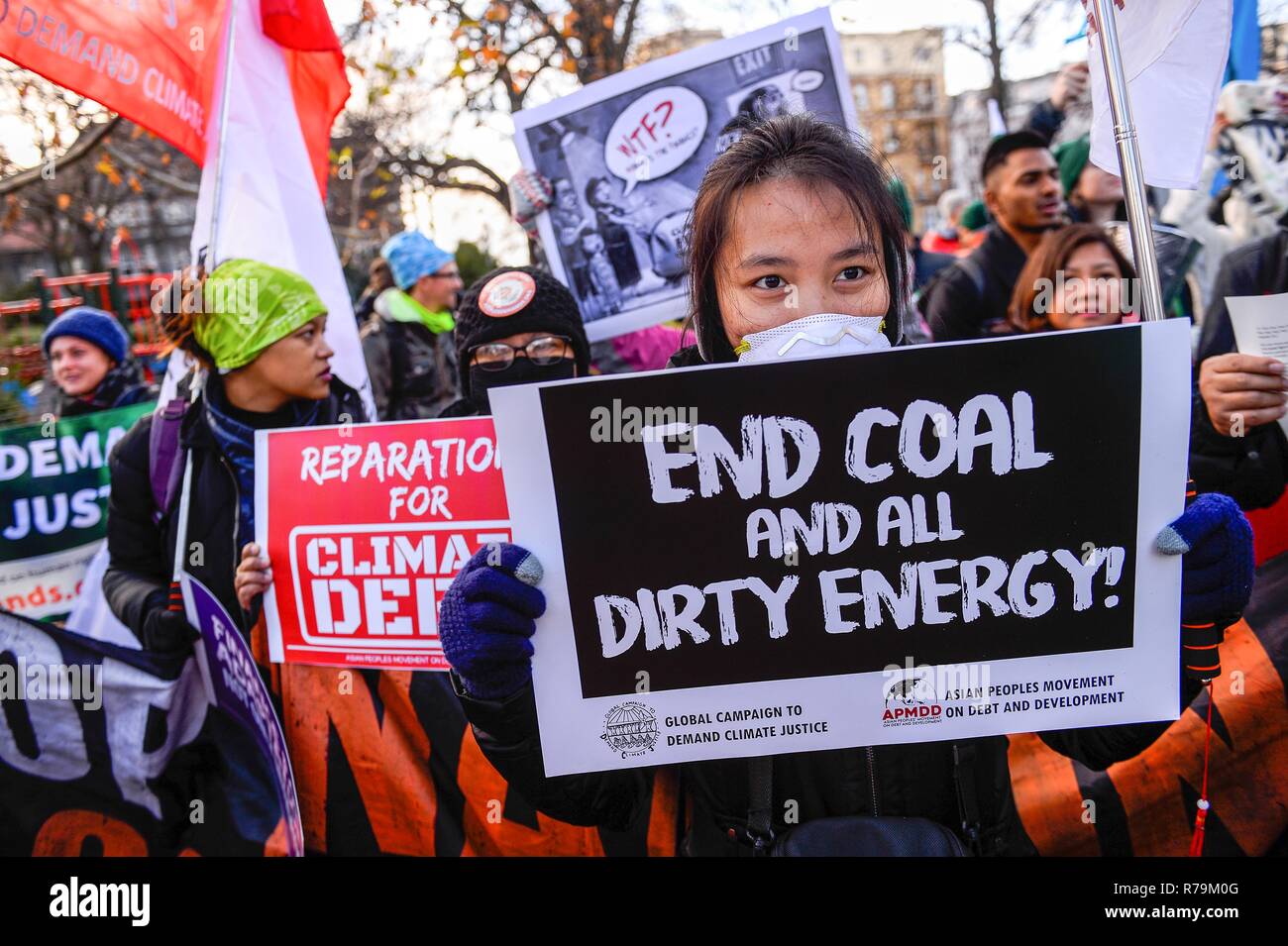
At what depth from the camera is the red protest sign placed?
243cm

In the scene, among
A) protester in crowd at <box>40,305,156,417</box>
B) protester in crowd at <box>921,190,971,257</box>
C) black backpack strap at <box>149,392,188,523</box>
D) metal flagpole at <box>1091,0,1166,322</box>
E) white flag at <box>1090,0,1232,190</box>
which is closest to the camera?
metal flagpole at <box>1091,0,1166,322</box>

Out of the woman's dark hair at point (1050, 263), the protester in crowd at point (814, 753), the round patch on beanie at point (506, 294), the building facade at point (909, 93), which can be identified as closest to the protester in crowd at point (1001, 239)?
the woman's dark hair at point (1050, 263)

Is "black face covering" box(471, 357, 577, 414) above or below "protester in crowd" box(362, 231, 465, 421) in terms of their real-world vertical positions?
below

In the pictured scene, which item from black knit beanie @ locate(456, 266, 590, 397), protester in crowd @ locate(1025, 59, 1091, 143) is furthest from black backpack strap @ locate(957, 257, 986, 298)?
black knit beanie @ locate(456, 266, 590, 397)

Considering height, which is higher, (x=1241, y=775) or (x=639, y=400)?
(x=639, y=400)

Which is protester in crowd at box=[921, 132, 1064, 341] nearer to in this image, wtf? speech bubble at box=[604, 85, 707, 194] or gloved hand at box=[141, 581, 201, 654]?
wtf? speech bubble at box=[604, 85, 707, 194]

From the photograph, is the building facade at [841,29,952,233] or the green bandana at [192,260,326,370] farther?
the building facade at [841,29,952,233]

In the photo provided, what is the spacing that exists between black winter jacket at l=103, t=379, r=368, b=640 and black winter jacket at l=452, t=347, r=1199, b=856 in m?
1.48

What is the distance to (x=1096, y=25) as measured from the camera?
1727 millimetres

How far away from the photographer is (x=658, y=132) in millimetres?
3551

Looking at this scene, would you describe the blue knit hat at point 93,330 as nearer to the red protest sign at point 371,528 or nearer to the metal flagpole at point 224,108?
the metal flagpole at point 224,108
